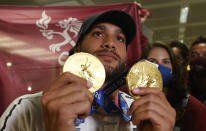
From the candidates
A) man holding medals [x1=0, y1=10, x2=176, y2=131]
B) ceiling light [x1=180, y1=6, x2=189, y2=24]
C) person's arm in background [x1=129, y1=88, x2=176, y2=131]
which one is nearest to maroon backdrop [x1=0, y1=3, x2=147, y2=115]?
man holding medals [x1=0, y1=10, x2=176, y2=131]

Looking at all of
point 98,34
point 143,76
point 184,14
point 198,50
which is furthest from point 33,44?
point 184,14

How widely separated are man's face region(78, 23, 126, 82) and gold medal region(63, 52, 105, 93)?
0.84 ft

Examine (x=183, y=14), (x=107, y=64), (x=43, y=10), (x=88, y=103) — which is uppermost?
(x=183, y=14)

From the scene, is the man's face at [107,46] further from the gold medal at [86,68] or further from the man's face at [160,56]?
the man's face at [160,56]

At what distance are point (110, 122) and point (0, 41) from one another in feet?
5.25

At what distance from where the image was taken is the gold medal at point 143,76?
0.98 metres

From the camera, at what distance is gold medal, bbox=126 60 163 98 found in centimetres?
98

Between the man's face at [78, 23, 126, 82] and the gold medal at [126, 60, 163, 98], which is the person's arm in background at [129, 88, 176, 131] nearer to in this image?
the gold medal at [126, 60, 163, 98]

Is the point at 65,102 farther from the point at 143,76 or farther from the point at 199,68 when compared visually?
the point at 199,68

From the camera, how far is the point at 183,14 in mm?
5789

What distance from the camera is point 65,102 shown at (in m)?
0.78

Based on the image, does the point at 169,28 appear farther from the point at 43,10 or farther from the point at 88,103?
the point at 88,103

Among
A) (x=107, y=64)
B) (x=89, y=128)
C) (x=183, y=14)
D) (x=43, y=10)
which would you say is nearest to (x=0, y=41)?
(x=43, y=10)

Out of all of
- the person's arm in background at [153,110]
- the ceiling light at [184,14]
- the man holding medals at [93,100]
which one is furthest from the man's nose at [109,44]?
the ceiling light at [184,14]
